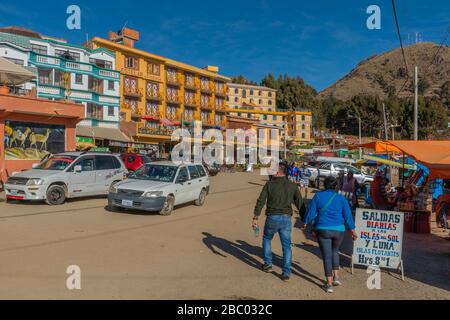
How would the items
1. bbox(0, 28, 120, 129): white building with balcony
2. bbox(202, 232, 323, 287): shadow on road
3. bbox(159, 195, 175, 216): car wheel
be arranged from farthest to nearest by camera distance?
bbox(0, 28, 120, 129): white building with balcony
bbox(159, 195, 175, 216): car wheel
bbox(202, 232, 323, 287): shadow on road

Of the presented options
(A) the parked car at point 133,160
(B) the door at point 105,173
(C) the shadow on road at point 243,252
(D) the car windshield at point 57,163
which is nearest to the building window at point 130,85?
(A) the parked car at point 133,160

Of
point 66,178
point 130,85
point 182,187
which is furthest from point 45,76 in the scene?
point 182,187

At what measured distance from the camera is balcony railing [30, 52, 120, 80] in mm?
37438

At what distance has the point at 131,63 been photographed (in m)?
52.2

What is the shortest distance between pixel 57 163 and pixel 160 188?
4637mm

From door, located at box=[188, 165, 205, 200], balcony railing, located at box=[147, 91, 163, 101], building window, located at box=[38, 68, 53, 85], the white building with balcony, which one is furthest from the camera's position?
balcony railing, located at box=[147, 91, 163, 101]

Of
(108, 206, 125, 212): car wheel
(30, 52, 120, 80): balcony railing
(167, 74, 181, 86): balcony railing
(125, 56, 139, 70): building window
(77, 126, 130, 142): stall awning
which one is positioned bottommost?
(108, 206, 125, 212): car wheel

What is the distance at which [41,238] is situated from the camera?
8719 millimetres

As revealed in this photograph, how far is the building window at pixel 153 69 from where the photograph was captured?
55.2 metres

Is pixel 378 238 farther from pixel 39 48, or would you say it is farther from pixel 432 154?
pixel 39 48

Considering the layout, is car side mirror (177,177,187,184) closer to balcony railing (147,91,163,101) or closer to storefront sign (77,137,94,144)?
storefront sign (77,137,94,144)

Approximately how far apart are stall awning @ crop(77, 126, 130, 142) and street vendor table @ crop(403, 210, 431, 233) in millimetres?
29271

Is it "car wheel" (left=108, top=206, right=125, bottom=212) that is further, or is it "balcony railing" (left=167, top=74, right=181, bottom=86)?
"balcony railing" (left=167, top=74, right=181, bottom=86)

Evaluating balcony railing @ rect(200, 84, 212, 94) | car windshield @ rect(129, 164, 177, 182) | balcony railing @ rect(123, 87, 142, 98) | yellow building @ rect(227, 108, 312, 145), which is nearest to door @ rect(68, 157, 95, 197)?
car windshield @ rect(129, 164, 177, 182)
